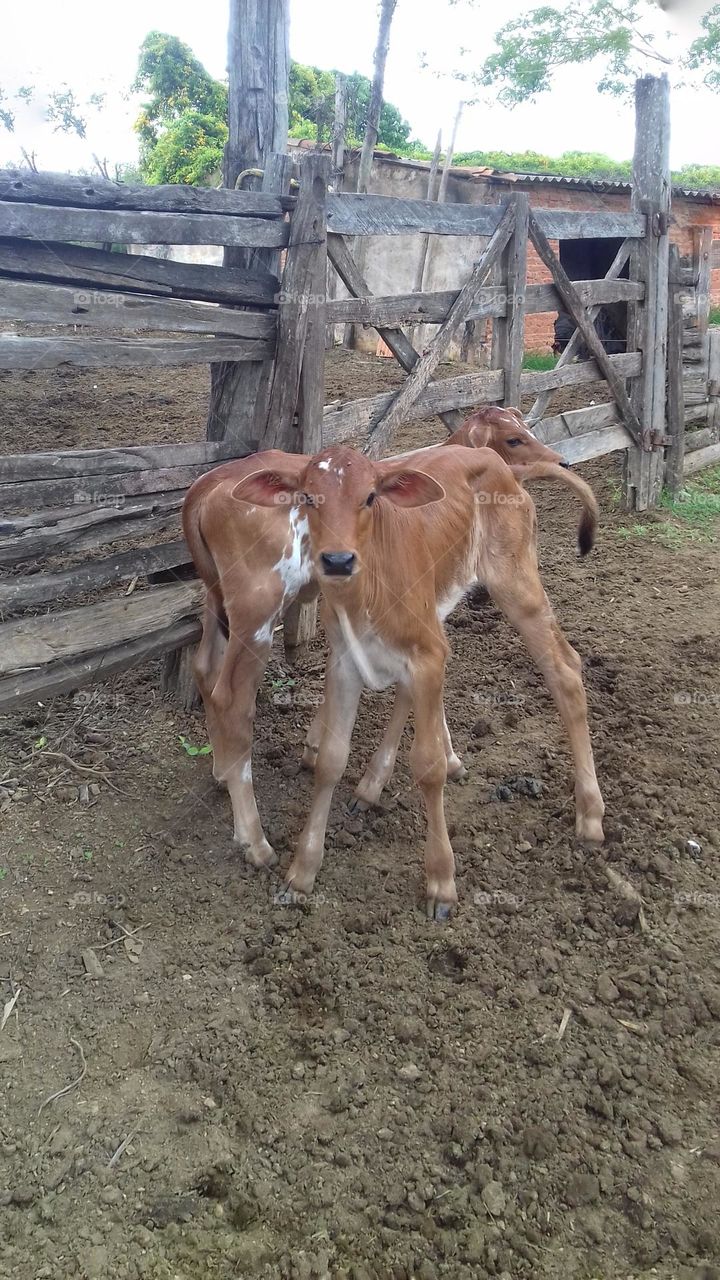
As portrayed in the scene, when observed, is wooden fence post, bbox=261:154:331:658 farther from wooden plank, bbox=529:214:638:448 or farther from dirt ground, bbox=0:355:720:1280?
wooden plank, bbox=529:214:638:448

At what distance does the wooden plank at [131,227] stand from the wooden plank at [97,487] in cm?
102

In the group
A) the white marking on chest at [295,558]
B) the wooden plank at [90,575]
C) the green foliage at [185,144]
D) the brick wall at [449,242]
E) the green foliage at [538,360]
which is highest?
the green foliage at [185,144]

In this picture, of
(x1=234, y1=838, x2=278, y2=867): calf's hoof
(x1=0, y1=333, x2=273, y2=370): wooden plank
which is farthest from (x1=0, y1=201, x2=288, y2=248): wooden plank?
(x1=234, y1=838, x2=278, y2=867): calf's hoof

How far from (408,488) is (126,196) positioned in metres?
1.83

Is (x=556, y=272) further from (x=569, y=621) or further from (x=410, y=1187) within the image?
(x=410, y=1187)

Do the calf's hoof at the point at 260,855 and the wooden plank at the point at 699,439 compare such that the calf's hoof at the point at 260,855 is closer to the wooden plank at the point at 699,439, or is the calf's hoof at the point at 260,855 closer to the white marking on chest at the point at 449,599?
the white marking on chest at the point at 449,599

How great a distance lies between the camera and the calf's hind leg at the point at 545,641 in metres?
4.39

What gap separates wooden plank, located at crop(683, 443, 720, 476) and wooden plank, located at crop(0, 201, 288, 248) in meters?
6.29

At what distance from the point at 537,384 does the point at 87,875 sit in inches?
199

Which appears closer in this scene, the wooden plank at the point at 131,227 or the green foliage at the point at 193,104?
the wooden plank at the point at 131,227

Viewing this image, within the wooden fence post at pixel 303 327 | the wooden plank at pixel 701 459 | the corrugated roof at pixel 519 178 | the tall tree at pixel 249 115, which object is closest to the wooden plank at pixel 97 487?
the tall tree at pixel 249 115

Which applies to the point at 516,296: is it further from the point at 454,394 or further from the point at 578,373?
the point at 578,373

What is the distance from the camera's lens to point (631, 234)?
26.0 ft

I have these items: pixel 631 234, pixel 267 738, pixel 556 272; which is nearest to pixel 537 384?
pixel 556 272
